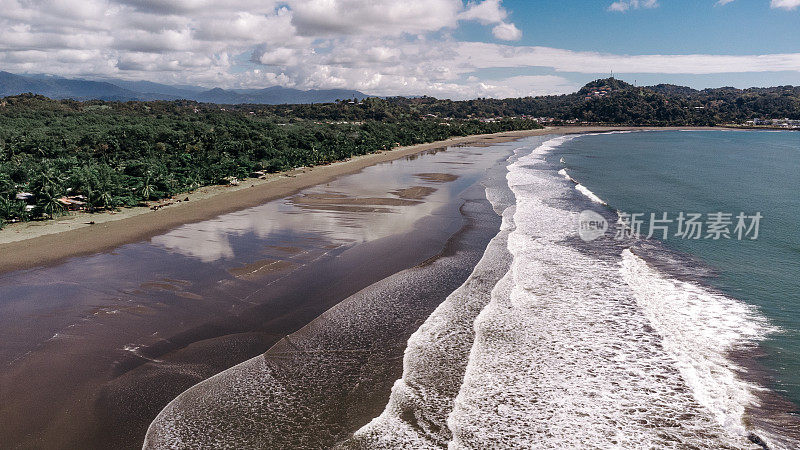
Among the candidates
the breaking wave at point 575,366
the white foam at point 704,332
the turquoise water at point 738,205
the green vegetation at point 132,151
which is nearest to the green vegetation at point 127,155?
the green vegetation at point 132,151

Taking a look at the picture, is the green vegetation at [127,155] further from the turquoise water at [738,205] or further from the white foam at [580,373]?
the turquoise water at [738,205]

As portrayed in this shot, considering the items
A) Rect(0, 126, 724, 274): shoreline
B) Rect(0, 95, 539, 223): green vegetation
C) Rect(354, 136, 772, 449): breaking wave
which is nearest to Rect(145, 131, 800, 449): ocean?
Rect(354, 136, 772, 449): breaking wave

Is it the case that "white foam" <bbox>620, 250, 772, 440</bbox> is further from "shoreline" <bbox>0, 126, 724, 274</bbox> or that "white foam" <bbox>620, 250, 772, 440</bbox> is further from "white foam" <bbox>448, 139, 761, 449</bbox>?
"shoreline" <bbox>0, 126, 724, 274</bbox>

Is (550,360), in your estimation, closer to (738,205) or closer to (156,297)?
(156,297)

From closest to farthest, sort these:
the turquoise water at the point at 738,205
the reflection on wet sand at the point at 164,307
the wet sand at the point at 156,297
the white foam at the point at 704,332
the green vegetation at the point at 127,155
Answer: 1. the reflection on wet sand at the point at 164,307
2. the wet sand at the point at 156,297
3. the white foam at the point at 704,332
4. the turquoise water at the point at 738,205
5. the green vegetation at the point at 127,155

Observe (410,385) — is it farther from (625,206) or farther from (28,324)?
(625,206)

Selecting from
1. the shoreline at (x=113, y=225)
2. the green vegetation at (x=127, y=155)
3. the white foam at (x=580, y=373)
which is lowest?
the white foam at (x=580, y=373)

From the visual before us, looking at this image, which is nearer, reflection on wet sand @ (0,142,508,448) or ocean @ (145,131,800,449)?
ocean @ (145,131,800,449)

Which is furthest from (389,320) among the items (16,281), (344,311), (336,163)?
(336,163)
